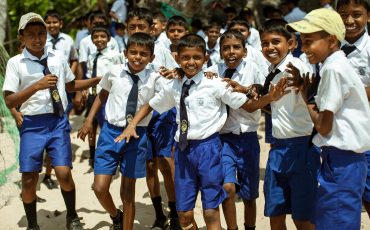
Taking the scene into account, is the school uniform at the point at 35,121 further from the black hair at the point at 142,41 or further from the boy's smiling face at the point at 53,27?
the boy's smiling face at the point at 53,27

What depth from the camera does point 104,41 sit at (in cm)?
716

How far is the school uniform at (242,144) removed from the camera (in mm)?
4570

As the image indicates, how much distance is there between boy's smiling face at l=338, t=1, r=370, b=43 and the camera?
14.0 ft

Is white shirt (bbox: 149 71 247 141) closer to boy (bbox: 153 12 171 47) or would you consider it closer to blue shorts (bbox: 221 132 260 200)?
blue shorts (bbox: 221 132 260 200)

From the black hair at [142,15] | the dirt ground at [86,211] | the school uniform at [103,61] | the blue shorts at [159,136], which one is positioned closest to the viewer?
the blue shorts at [159,136]

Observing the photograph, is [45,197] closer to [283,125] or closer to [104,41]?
[104,41]

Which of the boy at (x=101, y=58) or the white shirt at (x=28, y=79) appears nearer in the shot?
the white shirt at (x=28, y=79)

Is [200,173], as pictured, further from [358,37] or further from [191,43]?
[358,37]

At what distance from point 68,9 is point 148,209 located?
302 inches

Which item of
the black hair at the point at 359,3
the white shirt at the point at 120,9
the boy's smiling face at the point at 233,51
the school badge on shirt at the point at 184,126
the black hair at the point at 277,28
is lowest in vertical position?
the school badge on shirt at the point at 184,126

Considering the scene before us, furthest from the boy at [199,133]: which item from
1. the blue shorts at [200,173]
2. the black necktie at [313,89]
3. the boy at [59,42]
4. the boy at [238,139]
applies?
the boy at [59,42]

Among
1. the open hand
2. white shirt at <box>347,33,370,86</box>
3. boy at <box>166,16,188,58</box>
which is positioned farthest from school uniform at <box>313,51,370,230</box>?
boy at <box>166,16,188,58</box>

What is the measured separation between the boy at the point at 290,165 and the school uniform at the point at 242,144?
0.48m

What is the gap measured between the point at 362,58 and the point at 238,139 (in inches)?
46.2
